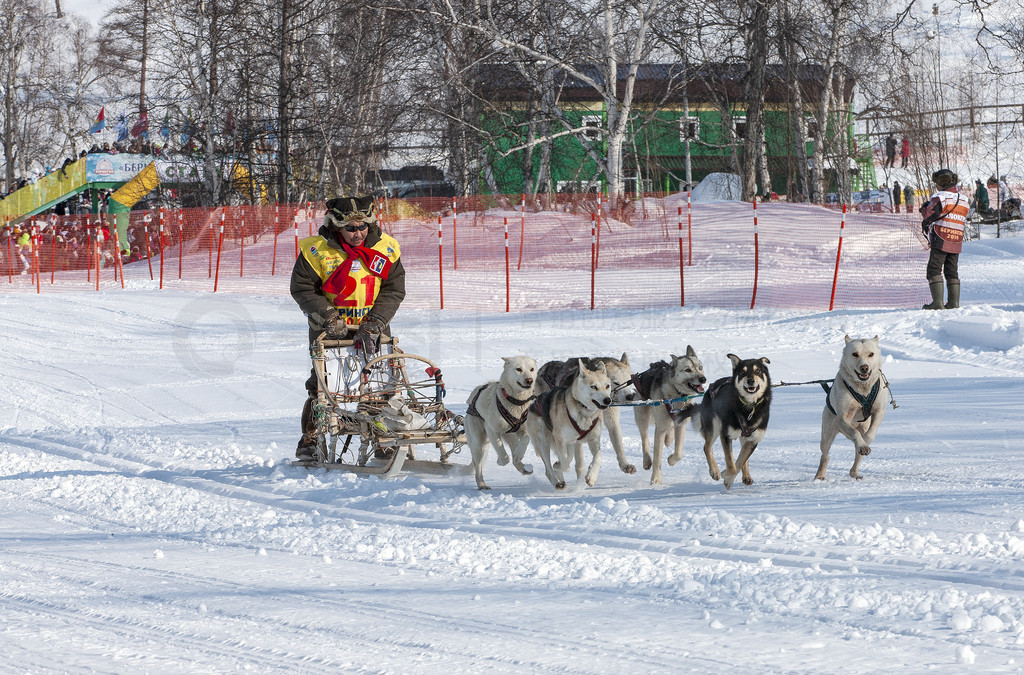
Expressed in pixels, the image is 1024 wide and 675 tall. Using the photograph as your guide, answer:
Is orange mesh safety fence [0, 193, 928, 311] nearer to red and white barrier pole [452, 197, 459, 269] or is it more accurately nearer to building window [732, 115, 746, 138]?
red and white barrier pole [452, 197, 459, 269]

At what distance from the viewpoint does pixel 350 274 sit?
6.98 metres

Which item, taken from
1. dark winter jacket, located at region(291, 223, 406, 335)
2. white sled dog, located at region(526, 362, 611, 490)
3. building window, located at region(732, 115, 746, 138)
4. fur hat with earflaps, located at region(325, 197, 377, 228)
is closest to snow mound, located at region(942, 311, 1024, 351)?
white sled dog, located at region(526, 362, 611, 490)

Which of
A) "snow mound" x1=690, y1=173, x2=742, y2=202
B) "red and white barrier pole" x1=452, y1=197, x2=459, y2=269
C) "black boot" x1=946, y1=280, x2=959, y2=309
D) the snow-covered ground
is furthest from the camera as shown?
"snow mound" x1=690, y1=173, x2=742, y2=202

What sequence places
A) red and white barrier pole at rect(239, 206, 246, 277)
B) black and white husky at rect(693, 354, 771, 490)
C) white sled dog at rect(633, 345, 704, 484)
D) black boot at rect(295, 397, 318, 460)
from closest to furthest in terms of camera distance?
black and white husky at rect(693, 354, 771, 490) → white sled dog at rect(633, 345, 704, 484) → black boot at rect(295, 397, 318, 460) → red and white barrier pole at rect(239, 206, 246, 277)

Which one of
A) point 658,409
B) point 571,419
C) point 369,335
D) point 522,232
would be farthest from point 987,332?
point 522,232

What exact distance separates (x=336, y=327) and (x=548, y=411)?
1506mm

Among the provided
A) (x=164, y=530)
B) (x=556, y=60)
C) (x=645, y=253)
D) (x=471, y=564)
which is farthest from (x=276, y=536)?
(x=556, y=60)

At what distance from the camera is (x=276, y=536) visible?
205 inches

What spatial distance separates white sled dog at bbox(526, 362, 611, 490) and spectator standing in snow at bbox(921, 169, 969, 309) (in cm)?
762

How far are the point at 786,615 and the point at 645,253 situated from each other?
15209 millimetres

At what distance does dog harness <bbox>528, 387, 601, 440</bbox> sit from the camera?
6.03 meters

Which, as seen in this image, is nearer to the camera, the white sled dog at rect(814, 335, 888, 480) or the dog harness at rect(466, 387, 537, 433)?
the white sled dog at rect(814, 335, 888, 480)

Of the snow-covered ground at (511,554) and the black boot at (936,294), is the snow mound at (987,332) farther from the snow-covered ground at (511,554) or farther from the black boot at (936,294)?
the snow-covered ground at (511,554)

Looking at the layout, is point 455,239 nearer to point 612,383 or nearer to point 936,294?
point 936,294
